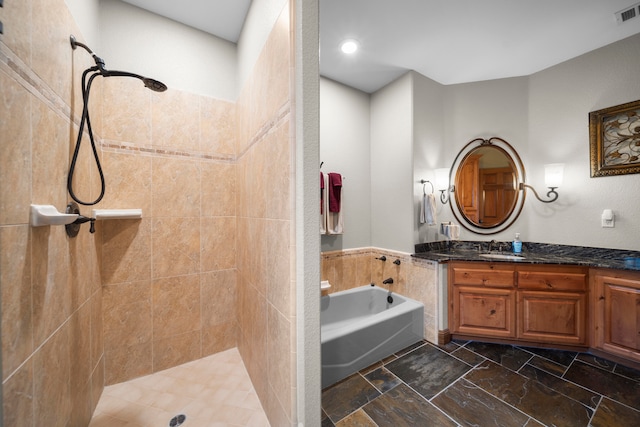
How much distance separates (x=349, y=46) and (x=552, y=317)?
321cm

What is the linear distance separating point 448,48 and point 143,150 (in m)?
2.84

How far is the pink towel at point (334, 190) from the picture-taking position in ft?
8.27

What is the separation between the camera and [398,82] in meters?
2.68

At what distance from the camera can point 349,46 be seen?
2.18 metres

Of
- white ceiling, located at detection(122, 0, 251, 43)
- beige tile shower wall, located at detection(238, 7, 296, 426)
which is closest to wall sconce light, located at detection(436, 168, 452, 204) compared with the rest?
beige tile shower wall, located at detection(238, 7, 296, 426)

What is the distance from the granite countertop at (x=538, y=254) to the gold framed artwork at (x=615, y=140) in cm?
77

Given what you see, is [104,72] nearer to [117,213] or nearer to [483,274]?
[117,213]

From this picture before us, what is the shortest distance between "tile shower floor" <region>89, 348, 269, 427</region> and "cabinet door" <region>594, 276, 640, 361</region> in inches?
112

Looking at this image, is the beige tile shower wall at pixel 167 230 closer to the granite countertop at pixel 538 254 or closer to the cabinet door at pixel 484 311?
the granite countertop at pixel 538 254

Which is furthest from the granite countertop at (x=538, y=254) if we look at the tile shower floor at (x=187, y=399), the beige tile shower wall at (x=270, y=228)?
the tile shower floor at (x=187, y=399)

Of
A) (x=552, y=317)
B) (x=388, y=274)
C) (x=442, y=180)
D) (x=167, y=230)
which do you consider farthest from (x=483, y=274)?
(x=167, y=230)

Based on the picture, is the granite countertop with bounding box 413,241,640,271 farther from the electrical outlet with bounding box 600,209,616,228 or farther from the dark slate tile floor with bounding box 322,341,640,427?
the dark slate tile floor with bounding box 322,341,640,427

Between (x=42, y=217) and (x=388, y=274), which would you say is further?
(x=388, y=274)

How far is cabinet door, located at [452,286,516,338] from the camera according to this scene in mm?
2209
